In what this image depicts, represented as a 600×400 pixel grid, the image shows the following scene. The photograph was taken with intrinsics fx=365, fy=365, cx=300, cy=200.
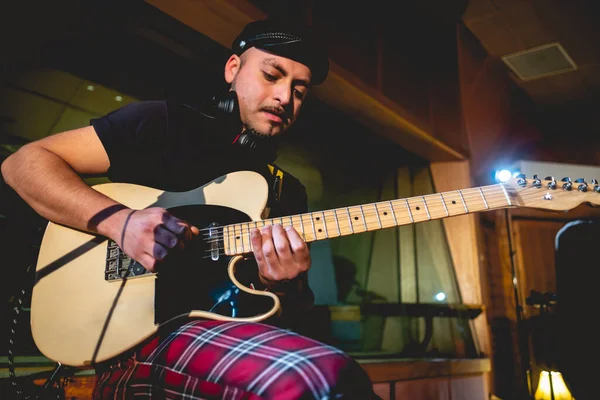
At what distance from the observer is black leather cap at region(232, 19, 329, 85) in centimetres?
155

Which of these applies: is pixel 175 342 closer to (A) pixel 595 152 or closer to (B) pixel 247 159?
(B) pixel 247 159

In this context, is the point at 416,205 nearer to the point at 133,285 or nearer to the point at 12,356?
the point at 133,285

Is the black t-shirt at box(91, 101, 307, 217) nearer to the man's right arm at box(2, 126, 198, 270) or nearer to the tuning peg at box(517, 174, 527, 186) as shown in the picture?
the man's right arm at box(2, 126, 198, 270)

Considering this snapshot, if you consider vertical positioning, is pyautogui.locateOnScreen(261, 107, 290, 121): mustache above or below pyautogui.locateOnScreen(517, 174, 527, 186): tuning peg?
above

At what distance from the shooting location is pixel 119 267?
43.5 inches

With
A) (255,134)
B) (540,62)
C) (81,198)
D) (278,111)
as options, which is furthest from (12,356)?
(540,62)

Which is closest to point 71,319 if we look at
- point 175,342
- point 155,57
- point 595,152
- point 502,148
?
point 175,342

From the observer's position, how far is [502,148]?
4824 mm

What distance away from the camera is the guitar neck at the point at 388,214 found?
119 cm

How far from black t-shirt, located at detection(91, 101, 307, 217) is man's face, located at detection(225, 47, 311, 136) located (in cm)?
13

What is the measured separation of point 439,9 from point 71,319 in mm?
4244

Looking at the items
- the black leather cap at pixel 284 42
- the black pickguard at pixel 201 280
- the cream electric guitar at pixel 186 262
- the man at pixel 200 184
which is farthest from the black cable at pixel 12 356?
the black leather cap at pixel 284 42

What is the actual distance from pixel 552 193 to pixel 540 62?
435 centimetres

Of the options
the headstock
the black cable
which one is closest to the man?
the black cable
